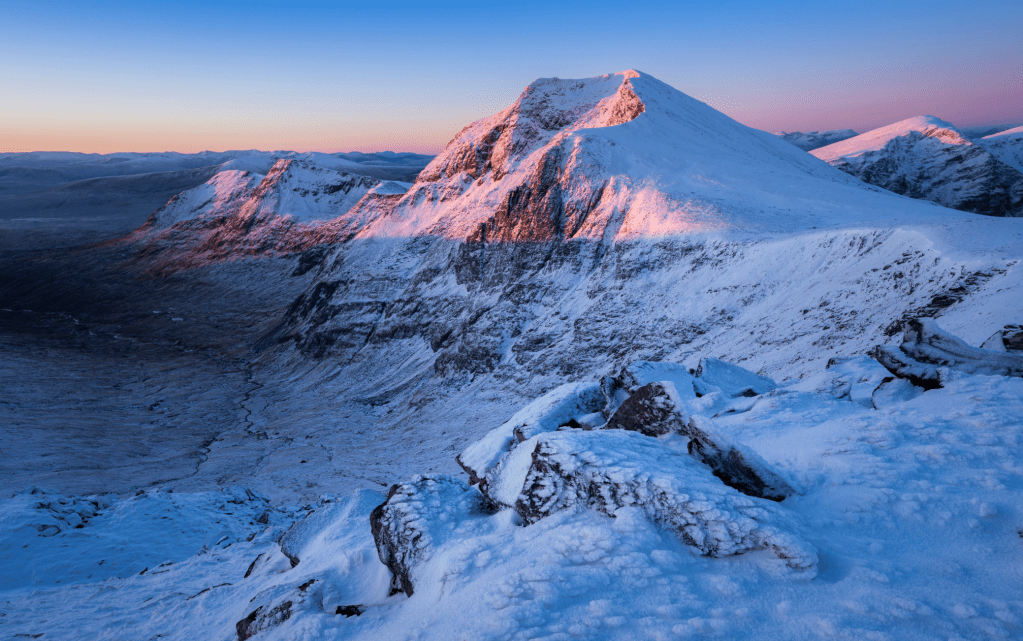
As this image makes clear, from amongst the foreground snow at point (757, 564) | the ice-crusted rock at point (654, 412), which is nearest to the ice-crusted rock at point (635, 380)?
the ice-crusted rock at point (654, 412)

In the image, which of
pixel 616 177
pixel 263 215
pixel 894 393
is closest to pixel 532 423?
pixel 894 393

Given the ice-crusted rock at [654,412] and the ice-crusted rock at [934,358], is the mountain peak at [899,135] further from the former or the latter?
the ice-crusted rock at [654,412]

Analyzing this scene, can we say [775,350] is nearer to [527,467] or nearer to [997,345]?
[997,345]

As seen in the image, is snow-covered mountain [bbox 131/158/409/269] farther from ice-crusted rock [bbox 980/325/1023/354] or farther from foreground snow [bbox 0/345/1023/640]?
ice-crusted rock [bbox 980/325/1023/354]

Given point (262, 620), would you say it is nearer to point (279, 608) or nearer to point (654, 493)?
point (279, 608)

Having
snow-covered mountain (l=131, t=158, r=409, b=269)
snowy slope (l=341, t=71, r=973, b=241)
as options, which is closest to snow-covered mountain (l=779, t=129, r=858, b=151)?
snowy slope (l=341, t=71, r=973, b=241)

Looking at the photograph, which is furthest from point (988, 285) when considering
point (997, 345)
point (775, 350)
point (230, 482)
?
point (230, 482)
